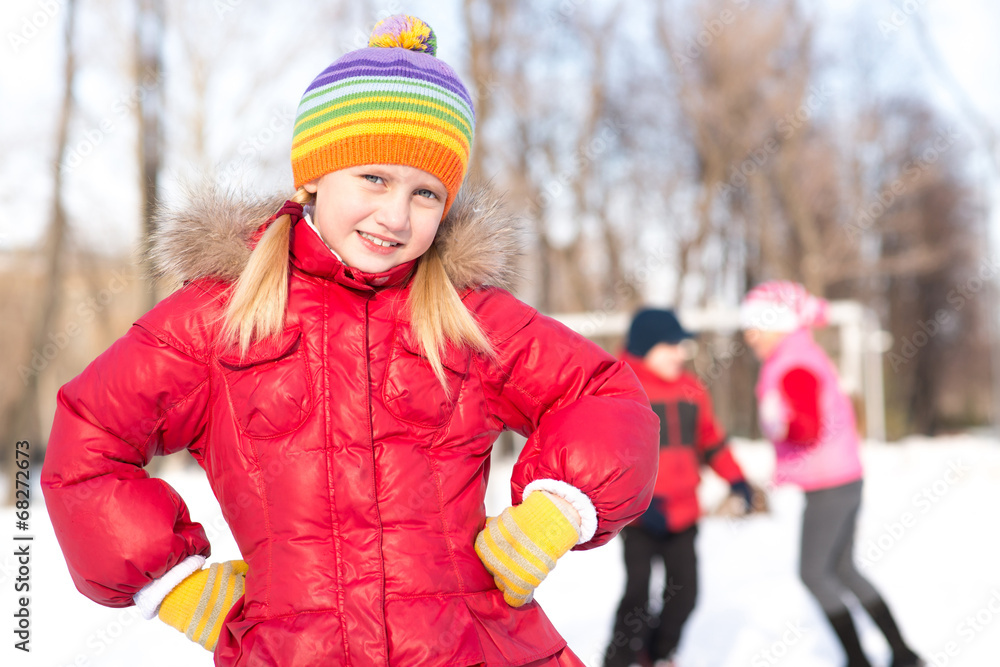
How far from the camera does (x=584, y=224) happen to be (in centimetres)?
2044

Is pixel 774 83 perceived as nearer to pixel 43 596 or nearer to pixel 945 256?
pixel 945 256

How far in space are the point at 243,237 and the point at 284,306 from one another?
0.25m

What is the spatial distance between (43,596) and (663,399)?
429 cm

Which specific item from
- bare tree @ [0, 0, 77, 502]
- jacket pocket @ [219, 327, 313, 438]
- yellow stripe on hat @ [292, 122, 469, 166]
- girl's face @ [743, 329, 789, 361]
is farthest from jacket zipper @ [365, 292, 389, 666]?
bare tree @ [0, 0, 77, 502]

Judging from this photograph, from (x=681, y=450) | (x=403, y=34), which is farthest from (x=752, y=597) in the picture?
(x=403, y=34)

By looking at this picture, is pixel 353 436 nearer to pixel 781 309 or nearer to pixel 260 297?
pixel 260 297

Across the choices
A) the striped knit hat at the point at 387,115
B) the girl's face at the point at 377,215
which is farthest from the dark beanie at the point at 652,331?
the girl's face at the point at 377,215

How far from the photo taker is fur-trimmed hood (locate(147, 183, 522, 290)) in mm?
1737

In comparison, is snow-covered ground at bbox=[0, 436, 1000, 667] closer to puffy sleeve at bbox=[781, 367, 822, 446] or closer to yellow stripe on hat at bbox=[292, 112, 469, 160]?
puffy sleeve at bbox=[781, 367, 822, 446]

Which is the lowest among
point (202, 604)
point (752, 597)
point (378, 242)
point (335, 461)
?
point (752, 597)

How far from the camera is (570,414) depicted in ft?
5.34

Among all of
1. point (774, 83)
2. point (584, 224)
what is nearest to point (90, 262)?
point (584, 224)

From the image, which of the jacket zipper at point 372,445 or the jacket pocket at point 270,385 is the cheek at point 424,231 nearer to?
the jacket zipper at point 372,445

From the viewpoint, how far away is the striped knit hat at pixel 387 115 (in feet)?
5.66
